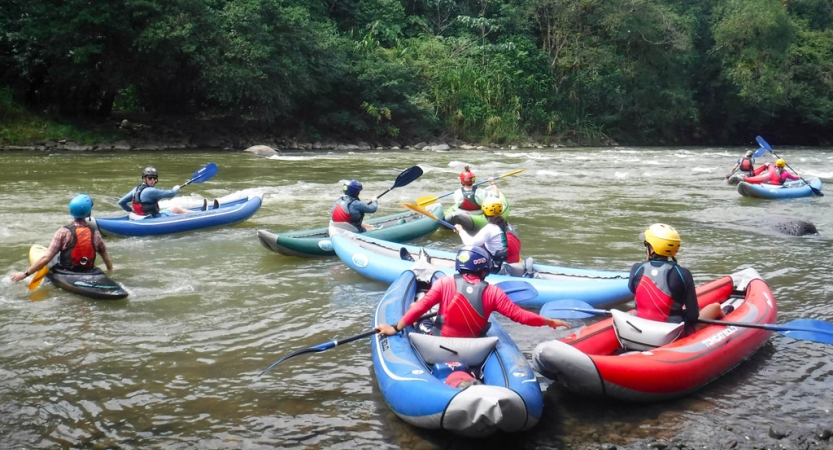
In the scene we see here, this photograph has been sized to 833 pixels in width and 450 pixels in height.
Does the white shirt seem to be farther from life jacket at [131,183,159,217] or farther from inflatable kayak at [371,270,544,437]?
life jacket at [131,183,159,217]

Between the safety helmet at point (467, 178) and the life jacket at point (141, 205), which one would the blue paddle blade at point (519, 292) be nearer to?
the safety helmet at point (467, 178)

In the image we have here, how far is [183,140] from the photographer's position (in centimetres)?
2083

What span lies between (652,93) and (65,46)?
23488mm

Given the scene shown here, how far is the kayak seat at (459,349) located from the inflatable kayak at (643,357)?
0.29 meters

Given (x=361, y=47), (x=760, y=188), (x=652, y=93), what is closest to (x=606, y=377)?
(x=760, y=188)

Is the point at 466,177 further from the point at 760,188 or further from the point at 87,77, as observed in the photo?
the point at 87,77

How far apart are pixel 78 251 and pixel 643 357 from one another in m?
4.23

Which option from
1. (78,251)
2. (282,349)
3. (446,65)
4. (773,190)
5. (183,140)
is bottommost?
(282,349)

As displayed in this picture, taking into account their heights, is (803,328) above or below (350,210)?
below

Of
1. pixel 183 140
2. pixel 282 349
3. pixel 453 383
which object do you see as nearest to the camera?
pixel 453 383

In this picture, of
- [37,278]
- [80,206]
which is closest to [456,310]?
[80,206]

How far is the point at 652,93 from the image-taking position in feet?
99.9

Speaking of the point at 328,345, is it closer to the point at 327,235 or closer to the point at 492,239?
the point at 492,239

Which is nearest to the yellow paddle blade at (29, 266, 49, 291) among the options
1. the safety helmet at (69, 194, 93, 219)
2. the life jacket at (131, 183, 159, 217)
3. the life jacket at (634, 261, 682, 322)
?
the safety helmet at (69, 194, 93, 219)
